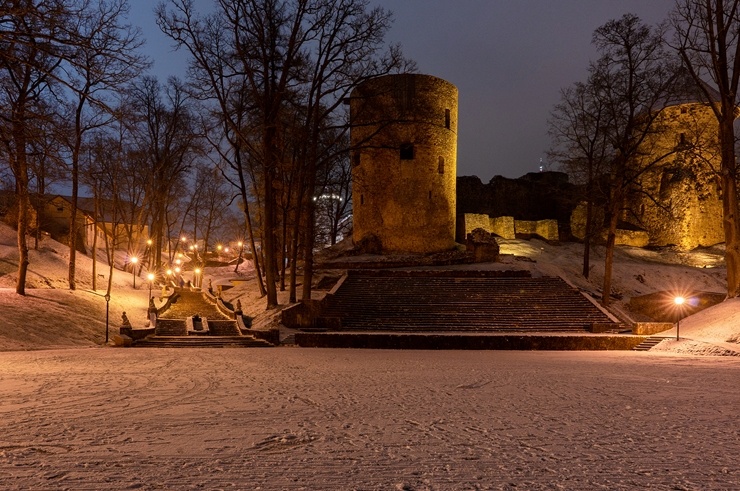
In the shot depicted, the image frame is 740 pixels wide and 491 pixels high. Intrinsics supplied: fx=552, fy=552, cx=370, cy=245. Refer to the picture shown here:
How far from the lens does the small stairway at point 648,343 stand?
50.3 feet

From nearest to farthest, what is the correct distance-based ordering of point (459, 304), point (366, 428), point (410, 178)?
point (366, 428) → point (459, 304) → point (410, 178)

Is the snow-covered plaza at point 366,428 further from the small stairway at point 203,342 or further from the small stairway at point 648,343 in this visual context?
the small stairway at point 203,342

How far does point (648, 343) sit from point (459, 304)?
696 centimetres

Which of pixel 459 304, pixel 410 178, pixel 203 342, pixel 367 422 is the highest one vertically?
pixel 410 178

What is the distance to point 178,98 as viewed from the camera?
3152 cm

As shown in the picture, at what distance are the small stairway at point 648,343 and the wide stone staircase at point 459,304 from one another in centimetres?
220

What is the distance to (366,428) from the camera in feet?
18.4

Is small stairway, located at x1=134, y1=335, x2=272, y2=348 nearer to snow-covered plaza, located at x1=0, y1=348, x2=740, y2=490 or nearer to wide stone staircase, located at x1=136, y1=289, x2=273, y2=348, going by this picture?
wide stone staircase, located at x1=136, y1=289, x2=273, y2=348

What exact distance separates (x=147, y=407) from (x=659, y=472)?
5364 millimetres

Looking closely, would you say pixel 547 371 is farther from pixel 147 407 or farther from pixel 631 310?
pixel 631 310

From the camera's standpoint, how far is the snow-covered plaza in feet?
13.5

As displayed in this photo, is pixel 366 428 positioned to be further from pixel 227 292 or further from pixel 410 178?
pixel 410 178

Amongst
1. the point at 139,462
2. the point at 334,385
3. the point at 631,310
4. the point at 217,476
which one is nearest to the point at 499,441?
the point at 217,476

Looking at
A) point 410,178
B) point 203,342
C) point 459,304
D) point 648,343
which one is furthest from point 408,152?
point 648,343
